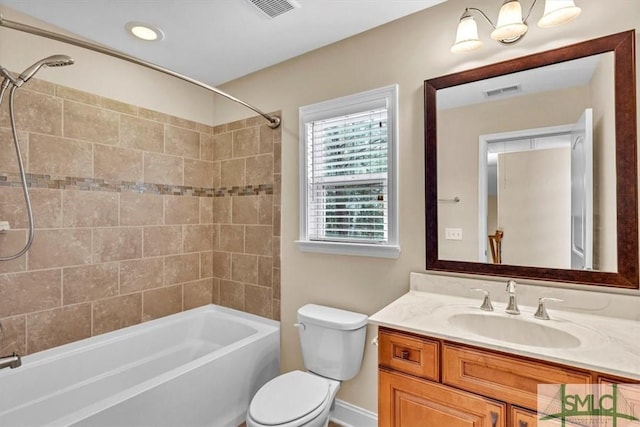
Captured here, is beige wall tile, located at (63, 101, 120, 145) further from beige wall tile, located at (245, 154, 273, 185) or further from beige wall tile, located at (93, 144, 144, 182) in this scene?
beige wall tile, located at (245, 154, 273, 185)

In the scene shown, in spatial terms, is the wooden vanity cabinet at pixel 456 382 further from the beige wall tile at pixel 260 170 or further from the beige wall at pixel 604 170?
the beige wall tile at pixel 260 170

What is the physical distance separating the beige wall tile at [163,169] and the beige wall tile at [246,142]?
459mm

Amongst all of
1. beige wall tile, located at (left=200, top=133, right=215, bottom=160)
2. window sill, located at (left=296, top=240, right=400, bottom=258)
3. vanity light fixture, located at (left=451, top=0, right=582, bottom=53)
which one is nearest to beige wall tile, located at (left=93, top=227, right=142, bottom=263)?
beige wall tile, located at (left=200, top=133, right=215, bottom=160)

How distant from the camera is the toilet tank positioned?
1.85m

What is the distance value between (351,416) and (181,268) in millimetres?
1662

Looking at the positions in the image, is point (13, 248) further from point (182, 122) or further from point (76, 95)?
point (182, 122)

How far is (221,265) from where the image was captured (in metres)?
2.79

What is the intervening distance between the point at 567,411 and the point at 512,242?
0.75 m

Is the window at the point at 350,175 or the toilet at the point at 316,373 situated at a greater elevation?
the window at the point at 350,175

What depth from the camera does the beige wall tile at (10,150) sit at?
1.76 m

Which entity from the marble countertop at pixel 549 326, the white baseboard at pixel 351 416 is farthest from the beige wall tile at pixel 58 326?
the marble countertop at pixel 549 326

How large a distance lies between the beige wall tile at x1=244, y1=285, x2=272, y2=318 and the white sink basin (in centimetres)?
145

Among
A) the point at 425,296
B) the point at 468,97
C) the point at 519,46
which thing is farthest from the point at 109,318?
the point at 519,46

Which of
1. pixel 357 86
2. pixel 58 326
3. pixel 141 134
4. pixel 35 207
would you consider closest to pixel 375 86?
pixel 357 86
